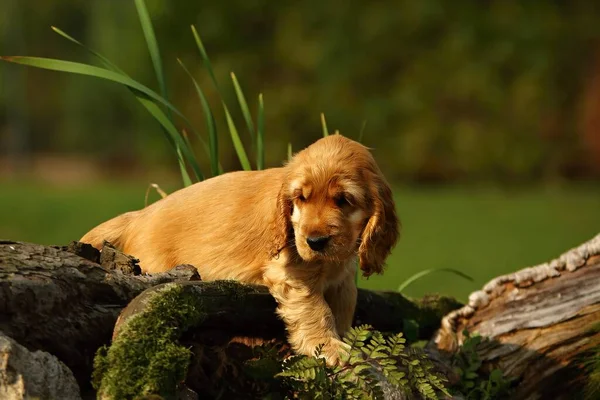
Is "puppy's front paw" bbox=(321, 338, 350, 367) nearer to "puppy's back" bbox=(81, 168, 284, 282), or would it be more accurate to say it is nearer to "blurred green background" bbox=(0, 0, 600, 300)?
"puppy's back" bbox=(81, 168, 284, 282)

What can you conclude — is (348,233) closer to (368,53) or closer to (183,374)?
(183,374)

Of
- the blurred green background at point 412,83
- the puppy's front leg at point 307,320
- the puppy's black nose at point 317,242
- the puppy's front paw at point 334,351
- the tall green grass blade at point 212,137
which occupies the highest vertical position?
the blurred green background at point 412,83

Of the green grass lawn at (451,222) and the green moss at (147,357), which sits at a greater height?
the green grass lawn at (451,222)

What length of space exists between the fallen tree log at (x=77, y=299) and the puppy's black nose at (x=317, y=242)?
17.8 inches

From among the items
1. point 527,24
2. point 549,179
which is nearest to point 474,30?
point 527,24

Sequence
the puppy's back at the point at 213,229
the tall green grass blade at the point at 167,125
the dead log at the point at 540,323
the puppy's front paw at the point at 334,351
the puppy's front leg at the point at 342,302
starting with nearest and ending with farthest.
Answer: the puppy's front paw at the point at 334,351 < the puppy's back at the point at 213,229 < the puppy's front leg at the point at 342,302 < the dead log at the point at 540,323 < the tall green grass blade at the point at 167,125

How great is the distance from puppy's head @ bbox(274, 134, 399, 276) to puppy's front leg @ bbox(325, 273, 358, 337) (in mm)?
391

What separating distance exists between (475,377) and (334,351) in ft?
4.00

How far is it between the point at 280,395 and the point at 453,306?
2.17 m

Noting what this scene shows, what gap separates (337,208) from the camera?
Result: 3.99 meters

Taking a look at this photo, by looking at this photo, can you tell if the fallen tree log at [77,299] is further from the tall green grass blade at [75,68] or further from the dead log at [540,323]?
the dead log at [540,323]

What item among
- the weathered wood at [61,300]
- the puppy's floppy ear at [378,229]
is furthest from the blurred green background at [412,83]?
the weathered wood at [61,300]

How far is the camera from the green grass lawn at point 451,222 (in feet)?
47.8

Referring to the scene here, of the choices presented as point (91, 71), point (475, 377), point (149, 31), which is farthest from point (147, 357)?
point (149, 31)
